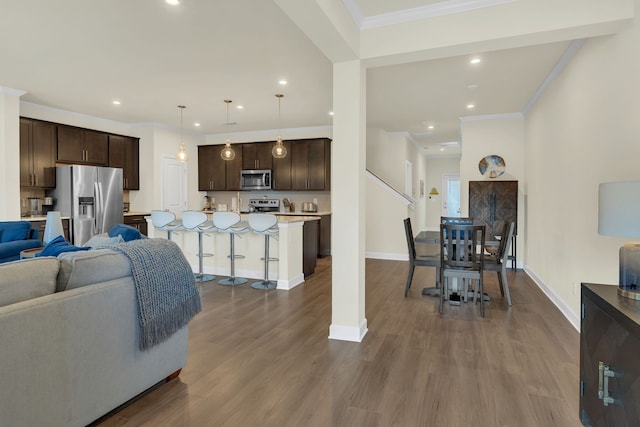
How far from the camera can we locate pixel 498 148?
20.3 ft

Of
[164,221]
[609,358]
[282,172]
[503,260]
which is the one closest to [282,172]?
[282,172]

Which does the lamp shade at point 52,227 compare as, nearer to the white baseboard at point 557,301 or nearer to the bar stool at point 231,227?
the bar stool at point 231,227

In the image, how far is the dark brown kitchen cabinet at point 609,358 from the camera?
1392 mm

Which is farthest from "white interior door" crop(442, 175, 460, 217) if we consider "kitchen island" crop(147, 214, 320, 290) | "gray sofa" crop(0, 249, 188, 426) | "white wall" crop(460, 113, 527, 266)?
"gray sofa" crop(0, 249, 188, 426)

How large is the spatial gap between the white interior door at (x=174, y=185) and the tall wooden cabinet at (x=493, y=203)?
6134mm

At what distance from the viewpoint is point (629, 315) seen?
1.42 meters

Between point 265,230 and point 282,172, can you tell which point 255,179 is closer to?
point 282,172

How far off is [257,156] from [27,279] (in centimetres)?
652

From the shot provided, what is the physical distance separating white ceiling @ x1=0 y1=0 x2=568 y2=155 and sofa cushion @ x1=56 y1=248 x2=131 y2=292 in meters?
2.05

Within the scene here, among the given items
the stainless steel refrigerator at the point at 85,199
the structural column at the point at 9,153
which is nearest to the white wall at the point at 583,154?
the stainless steel refrigerator at the point at 85,199

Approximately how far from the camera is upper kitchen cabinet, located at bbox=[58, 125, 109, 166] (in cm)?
605

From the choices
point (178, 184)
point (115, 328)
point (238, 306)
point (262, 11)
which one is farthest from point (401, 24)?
point (178, 184)

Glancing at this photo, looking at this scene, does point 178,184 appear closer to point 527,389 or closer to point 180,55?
point 180,55

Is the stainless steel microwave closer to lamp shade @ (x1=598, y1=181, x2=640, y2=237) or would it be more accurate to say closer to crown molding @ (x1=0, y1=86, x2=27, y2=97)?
crown molding @ (x1=0, y1=86, x2=27, y2=97)
